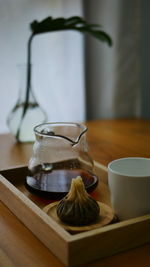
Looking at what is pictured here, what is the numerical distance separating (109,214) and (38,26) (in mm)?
799

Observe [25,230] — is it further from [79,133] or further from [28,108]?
[28,108]

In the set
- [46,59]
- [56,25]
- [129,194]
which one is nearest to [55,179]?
[129,194]

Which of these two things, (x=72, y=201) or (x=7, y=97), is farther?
(x=7, y=97)

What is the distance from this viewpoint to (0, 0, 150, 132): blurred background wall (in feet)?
5.23

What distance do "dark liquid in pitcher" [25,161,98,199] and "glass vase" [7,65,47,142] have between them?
45 cm

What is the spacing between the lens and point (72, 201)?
0.68 meters

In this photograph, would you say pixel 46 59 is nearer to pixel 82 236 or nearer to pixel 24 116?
pixel 24 116

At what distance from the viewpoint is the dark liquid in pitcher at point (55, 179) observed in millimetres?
785

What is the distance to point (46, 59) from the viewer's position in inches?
65.2

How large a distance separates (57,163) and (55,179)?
0.24ft

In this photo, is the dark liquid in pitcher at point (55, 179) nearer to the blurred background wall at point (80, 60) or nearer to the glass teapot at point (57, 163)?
the glass teapot at point (57, 163)

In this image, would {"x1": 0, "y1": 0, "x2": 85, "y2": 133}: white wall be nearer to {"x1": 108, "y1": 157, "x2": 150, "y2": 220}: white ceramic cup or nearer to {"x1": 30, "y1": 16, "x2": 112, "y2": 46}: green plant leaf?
{"x1": 30, "y1": 16, "x2": 112, "y2": 46}: green plant leaf

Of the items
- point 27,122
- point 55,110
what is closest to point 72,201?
point 27,122

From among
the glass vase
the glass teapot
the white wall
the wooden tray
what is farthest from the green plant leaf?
the wooden tray
